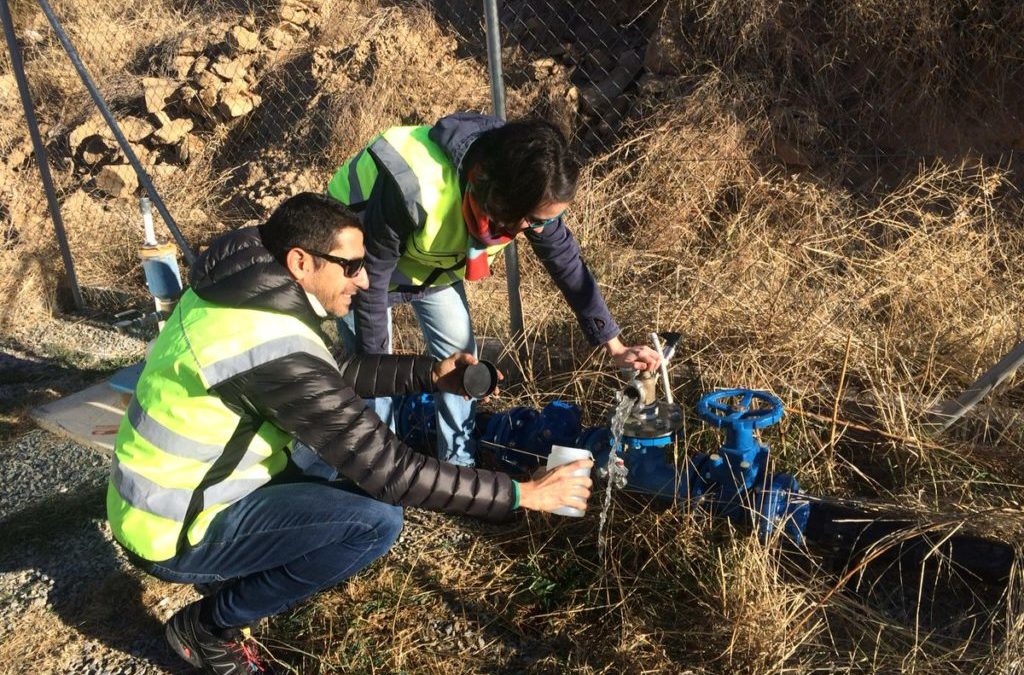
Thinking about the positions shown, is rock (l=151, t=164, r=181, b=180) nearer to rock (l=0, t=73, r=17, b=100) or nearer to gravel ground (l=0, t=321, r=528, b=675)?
rock (l=0, t=73, r=17, b=100)

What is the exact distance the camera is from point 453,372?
2637 mm

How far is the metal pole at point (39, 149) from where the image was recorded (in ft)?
16.6

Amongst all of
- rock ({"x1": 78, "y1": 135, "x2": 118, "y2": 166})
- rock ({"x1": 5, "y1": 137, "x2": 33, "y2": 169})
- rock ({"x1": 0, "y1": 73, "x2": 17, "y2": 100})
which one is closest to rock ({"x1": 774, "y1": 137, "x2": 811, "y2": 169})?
rock ({"x1": 78, "y1": 135, "x2": 118, "y2": 166})

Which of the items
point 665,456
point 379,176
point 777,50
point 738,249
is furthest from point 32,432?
point 777,50

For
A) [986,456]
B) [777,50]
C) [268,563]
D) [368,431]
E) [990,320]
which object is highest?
[777,50]

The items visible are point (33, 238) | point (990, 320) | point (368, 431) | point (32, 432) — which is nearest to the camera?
point (368, 431)

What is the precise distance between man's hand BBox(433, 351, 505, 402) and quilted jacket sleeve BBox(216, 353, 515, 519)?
46 cm

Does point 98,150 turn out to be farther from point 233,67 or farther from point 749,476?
point 749,476

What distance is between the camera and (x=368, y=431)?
6.89 feet

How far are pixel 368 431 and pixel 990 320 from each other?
252cm

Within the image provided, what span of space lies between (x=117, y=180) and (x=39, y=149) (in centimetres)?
143

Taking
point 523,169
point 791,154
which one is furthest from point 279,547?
point 791,154

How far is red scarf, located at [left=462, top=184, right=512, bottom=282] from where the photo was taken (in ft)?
8.00

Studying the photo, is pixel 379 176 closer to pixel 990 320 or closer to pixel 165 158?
pixel 990 320
